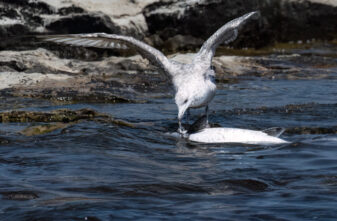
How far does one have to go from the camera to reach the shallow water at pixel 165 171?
183 inches

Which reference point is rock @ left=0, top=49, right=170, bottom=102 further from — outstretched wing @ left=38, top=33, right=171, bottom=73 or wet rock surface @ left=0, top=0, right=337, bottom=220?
outstretched wing @ left=38, top=33, right=171, bottom=73

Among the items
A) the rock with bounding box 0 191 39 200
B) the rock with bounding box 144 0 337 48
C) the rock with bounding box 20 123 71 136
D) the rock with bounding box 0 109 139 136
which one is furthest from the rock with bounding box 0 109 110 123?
the rock with bounding box 144 0 337 48

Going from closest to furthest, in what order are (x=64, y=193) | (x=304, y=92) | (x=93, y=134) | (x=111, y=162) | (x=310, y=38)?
(x=64, y=193)
(x=111, y=162)
(x=93, y=134)
(x=304, y=92)
(x=310, y=38)

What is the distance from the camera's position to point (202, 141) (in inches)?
309

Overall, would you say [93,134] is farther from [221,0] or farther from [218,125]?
[221,0]

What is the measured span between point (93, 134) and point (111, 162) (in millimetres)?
1502

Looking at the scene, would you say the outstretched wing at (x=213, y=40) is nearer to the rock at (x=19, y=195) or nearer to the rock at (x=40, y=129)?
A: the rock at (x=40, y=129)

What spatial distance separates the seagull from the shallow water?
22.8 inches

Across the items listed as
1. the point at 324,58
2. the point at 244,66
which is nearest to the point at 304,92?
the point at 244,66

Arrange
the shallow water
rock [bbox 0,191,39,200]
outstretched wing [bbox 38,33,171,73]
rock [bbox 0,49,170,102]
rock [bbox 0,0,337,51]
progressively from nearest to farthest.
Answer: the shallow water → rock [bbox 0,191,39,200] → outstretched wing [bbox 38,33,171,73] → rock [bbox 0,49,170,102] → rock [bbox 0,0,337,51]

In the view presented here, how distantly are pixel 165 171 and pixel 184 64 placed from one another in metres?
3.46

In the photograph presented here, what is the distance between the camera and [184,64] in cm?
930

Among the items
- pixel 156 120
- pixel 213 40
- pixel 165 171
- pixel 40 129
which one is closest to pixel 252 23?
pixel 213 40

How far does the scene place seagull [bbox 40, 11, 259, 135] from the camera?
8305mm
